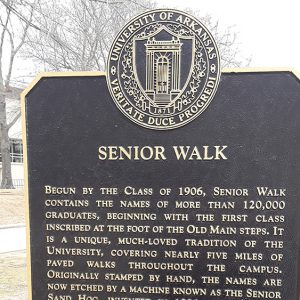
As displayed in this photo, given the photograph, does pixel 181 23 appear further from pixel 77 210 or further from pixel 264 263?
pixel 264 263

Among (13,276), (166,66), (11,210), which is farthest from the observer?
(11,210)

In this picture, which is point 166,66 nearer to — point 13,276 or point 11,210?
point 13,276

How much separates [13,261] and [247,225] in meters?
5.70

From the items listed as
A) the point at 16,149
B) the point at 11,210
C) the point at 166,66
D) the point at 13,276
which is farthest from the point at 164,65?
the point at 16,149

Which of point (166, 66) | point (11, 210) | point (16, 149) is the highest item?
point (16, 149)

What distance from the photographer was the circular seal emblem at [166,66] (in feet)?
9.49

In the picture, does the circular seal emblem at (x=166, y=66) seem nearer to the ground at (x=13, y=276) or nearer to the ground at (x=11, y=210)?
the ground at (x=13, y=276)

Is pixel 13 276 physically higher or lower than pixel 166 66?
lower

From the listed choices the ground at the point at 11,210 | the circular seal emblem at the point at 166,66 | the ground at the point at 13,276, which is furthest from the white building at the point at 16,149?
the circular seal emblem at the point at 166,66

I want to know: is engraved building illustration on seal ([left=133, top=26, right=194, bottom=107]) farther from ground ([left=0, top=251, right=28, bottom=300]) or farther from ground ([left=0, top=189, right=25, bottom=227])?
ground ([left=0, top=189, right=25, bottom=227])

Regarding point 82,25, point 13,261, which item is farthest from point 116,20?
point 13,261

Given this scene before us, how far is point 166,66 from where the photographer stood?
2.91 meters

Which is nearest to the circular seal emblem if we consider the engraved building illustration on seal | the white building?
the engraved building illustration on seal

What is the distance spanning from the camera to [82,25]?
1681 cm
